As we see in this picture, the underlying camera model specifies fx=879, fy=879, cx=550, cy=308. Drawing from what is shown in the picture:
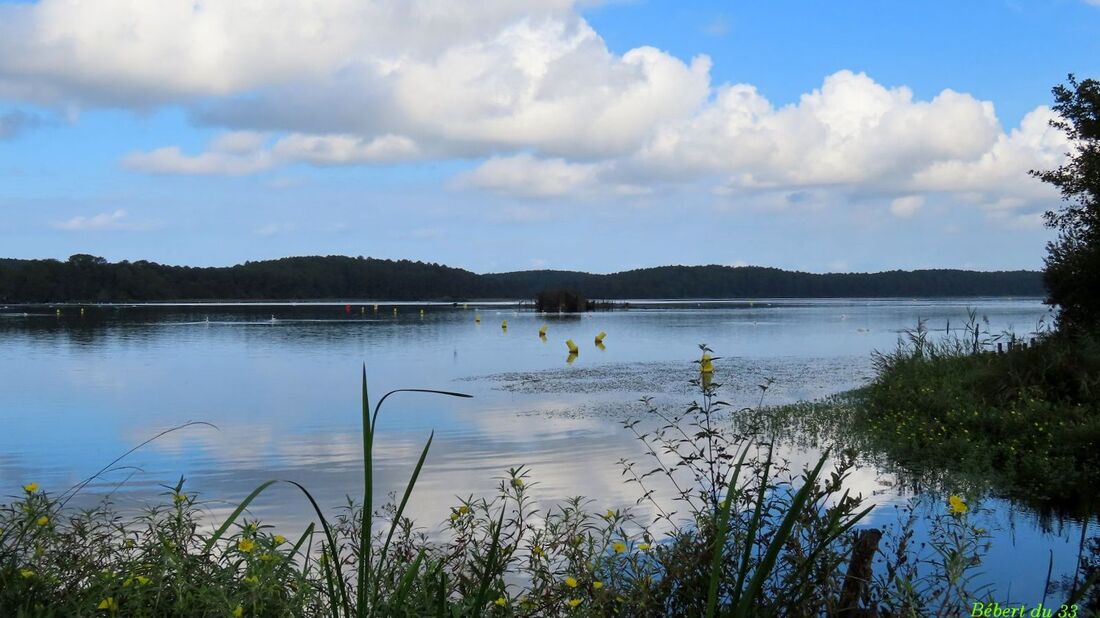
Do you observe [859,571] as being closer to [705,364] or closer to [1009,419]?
[705,364]

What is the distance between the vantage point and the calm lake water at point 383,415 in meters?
10.3

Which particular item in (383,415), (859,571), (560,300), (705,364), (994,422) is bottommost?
(383,415)

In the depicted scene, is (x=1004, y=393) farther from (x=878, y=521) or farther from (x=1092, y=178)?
(x=1092, y=178)

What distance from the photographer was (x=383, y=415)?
710 inches

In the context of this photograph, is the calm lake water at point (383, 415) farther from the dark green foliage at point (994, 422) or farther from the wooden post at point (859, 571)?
the wooden post at point (859, 571)

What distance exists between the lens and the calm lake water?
10.3m

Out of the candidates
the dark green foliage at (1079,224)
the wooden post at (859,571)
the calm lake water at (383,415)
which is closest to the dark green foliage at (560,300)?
the calm lake water at (383,415)

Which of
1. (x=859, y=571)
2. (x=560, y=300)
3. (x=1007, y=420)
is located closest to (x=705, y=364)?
(x=1007, y=420)

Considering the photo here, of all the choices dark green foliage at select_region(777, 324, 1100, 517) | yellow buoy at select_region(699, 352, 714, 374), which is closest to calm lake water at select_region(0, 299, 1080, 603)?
dark green foliage at select_region(777, 324, 1100, 517)

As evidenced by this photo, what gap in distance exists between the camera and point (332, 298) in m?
148

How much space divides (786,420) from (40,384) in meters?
19.9

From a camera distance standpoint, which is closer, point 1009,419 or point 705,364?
point 705,364

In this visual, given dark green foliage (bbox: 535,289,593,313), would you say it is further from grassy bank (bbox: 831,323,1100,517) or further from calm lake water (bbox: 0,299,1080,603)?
grassy bank (bbox: 831,323,1100,517)

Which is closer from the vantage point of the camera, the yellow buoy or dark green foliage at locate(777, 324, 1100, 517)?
the yellow buoy
